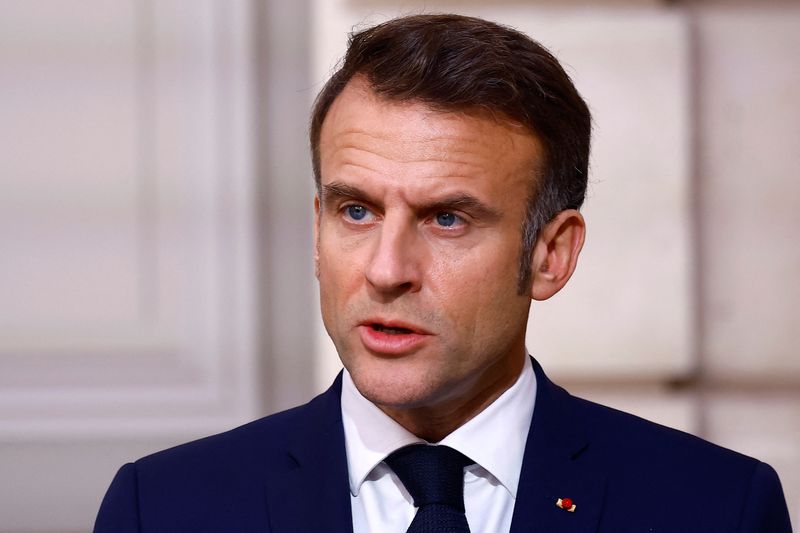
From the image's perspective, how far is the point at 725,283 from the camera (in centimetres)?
297

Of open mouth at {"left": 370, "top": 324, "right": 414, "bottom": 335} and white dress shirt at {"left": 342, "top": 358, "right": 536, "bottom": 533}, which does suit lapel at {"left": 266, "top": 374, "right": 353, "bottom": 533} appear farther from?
open mouth at {"left": 370, "top": 324, "right": 414, "bottom": 335}

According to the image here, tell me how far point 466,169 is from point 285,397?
1.22 meters

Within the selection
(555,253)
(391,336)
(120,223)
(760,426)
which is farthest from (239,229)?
(760,426)

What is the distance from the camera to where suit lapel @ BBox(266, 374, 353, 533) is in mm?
2002

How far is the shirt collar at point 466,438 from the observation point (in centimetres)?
205

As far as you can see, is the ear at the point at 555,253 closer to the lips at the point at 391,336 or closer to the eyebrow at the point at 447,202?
the eyebrow at the point at 447,202

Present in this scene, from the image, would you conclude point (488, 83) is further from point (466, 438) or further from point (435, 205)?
point (466, 438)

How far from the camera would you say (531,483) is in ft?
6.67

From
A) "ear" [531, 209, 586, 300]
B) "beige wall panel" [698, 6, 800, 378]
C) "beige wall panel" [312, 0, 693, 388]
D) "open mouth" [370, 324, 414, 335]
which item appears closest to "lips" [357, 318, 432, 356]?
"open mouth" [370, 324, 414, 335]

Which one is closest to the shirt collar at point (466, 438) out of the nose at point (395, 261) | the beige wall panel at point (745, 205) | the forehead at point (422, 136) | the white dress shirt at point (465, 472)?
the white dress shirt at point (465, 472)

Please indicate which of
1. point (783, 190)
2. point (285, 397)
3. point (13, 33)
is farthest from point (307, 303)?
point (783, 190)

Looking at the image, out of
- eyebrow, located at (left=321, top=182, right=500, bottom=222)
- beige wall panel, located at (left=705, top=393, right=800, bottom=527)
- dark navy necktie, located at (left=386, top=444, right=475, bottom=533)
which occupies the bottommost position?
beige wall panel, located at (left=705, top=393, right=800, bottom=527)

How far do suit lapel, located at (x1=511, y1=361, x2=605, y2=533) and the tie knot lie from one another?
96mm

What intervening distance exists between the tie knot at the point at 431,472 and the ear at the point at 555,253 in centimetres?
29
